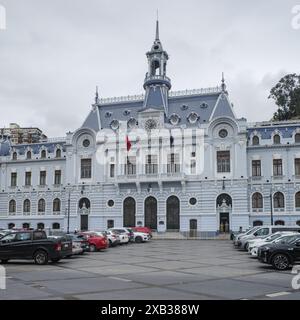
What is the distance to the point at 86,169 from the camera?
61.7 meters

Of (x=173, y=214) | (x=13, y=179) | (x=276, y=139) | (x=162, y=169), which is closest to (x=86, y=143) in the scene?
(x=162, y=169)

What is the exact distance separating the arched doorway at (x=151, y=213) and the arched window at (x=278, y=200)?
48.1ft

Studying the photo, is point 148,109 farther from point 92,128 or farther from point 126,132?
point 92,128

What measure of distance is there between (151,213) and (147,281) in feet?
138

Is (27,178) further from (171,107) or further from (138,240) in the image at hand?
(138,240)

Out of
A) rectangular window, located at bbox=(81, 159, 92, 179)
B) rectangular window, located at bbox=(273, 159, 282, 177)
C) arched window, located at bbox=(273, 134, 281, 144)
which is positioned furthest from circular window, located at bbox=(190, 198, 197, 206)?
rectangular window, located at bbox=(81, 159, 92, 179)

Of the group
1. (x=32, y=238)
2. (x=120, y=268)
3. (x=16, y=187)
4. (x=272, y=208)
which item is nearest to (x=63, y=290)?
(x=120, y=268)

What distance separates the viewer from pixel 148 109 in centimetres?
5962

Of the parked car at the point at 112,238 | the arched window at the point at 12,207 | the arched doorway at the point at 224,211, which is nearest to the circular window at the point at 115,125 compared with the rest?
the arched doorway at the point at 224,211

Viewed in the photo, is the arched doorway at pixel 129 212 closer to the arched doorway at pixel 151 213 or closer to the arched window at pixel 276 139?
the arched doorway at pixel 151 213

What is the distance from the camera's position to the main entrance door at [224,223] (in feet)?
180

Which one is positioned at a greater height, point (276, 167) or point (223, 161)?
point (223, 161)

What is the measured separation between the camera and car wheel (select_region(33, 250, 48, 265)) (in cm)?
2269

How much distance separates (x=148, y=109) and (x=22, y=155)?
20805mm
